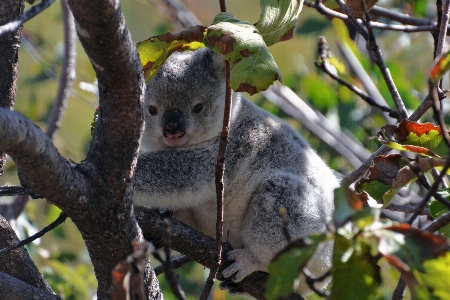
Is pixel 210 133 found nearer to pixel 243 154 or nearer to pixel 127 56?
pixel 243 154

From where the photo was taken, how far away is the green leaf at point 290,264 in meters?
1.20

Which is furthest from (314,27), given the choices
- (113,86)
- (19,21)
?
(19,21)

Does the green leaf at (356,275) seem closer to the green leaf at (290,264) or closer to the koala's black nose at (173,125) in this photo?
the green leaf at (290,264)

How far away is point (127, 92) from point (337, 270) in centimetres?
84

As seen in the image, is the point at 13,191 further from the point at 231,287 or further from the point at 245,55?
the point at 231,287

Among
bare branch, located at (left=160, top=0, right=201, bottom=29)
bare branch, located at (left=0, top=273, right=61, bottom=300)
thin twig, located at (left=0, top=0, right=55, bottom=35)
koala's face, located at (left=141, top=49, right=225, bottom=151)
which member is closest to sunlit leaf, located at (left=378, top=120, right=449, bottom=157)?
thin twig, located at (left=0, top=0, right=55, bottom=35)

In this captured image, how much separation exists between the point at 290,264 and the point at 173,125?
1.99m

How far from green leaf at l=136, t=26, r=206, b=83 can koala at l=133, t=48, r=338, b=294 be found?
103 centimetres

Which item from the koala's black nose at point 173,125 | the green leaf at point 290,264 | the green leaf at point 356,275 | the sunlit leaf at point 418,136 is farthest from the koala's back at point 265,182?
the green leaf at point 290,264

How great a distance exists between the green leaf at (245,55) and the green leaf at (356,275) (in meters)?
0.53

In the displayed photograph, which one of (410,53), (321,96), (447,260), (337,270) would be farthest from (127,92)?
(410,53)

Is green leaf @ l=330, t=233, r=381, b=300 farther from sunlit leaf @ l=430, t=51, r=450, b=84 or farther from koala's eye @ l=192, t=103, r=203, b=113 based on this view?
koala's eye @ l=192, t=103, r=203, b=113

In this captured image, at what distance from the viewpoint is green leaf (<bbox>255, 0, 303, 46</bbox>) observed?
1753mm

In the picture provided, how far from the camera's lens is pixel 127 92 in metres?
1.81
